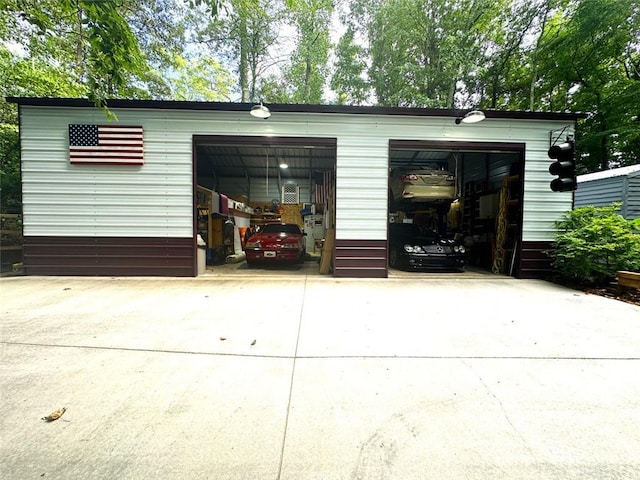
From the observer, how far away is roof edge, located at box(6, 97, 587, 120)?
5938 mm

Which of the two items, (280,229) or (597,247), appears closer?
(597,247)

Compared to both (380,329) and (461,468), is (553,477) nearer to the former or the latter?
(461,468)

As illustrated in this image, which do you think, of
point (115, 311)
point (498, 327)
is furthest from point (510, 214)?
point (115, 311)

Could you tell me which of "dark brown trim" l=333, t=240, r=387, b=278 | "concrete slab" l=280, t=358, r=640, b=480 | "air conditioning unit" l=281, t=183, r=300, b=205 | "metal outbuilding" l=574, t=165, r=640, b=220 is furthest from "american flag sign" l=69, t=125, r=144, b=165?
"metal outbuilding" l=574, t=165, r=640, b=220

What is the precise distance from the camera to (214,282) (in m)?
5.77

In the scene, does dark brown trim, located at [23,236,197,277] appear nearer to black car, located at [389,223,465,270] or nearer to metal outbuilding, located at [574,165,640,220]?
black car, located at [389,223,465,270]

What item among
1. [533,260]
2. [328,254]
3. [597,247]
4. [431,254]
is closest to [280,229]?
[328,254]

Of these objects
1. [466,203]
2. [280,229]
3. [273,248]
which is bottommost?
[273,248]

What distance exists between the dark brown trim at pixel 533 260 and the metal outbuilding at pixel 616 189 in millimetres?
3262

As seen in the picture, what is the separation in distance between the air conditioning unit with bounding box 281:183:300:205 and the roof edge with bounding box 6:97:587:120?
8109mm

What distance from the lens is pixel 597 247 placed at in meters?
5.27

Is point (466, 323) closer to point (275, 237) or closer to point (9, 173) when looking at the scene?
point (275, 237)

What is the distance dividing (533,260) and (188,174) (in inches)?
334

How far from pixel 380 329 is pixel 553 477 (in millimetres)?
1949
